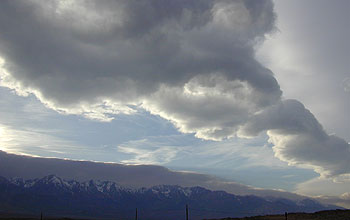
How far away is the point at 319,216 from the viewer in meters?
70.7

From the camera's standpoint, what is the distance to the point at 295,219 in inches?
2689

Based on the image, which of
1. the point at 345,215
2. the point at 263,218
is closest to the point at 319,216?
the point at 345,215

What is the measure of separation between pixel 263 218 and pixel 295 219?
23.7 feet

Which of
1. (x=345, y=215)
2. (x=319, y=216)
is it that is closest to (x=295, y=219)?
(x=319, y=216)

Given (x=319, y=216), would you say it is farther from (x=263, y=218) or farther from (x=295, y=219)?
(x=263, y=218)

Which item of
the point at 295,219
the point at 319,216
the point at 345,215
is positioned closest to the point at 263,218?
the point at 295,219

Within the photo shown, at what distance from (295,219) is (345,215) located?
A: 11094mm

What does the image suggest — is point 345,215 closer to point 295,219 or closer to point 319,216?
point 319,216

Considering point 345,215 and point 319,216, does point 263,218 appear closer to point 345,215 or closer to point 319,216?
point 319,216

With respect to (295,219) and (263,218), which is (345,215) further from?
(263,218)

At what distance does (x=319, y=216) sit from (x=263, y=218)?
483 inches

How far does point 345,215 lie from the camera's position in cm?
6869
